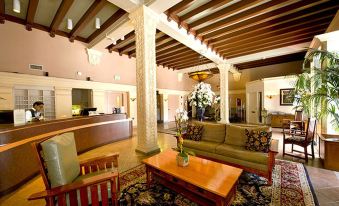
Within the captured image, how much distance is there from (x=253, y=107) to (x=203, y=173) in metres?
9.97

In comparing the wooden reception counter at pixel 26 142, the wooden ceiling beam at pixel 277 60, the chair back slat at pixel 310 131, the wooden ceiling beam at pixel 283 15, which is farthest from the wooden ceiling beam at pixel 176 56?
the chair back slat at pixel 310 131

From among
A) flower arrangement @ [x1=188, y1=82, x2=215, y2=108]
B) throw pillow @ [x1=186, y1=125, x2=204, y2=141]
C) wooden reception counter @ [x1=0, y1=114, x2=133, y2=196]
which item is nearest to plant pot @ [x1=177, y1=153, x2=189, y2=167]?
throw pillow @ [x1=186, y1=125, x2=204, y2=141]

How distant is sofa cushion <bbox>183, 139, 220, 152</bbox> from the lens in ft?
11.0

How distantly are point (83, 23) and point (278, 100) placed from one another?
10.5 m

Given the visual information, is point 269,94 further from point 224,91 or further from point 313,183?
point 313,183

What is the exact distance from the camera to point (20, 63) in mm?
4992

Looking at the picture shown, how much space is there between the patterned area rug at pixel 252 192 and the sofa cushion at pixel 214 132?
0.90 metres

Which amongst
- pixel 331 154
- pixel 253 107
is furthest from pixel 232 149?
pixel 253 107

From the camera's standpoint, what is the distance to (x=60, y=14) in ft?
14.2

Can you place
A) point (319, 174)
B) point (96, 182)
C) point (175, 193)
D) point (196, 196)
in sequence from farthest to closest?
point (319, 174) → point (175, 193) → point (196, 196) → point (96, 182)

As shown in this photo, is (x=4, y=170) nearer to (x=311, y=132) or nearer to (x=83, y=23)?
(x=83, y=23)

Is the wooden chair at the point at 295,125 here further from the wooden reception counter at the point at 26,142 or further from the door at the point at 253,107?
the wooden reception counter at the point at 26,142

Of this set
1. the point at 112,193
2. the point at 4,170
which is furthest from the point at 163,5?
the point at 4,170

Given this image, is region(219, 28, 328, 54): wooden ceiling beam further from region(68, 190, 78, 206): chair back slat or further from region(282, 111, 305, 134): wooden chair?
region(68, 190, 78, 206): chair back slat
